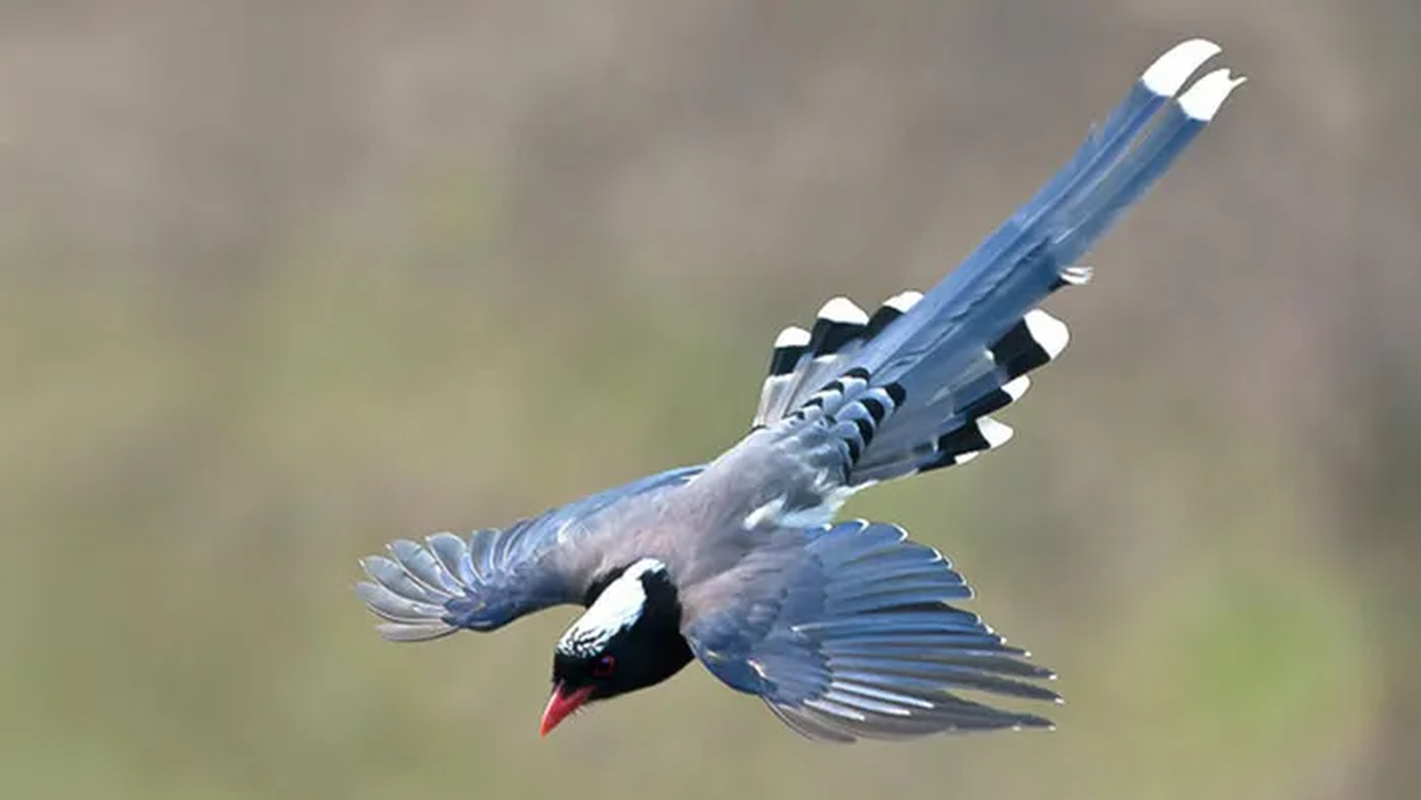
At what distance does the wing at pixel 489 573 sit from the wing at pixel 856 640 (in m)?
0.26

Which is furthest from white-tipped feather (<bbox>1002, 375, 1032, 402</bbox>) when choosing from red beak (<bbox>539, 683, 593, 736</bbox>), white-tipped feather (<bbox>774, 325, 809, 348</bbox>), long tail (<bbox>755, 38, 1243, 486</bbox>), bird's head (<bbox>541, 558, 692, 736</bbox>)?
red beak (<bbox>539, 683, 593, 736</bbox>)

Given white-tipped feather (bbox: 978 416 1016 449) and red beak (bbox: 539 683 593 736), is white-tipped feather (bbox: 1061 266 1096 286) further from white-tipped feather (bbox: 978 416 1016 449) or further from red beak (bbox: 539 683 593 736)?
red beak (bbox: 539 683 593 736)

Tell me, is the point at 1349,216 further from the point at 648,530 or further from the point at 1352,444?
the point at 648,530

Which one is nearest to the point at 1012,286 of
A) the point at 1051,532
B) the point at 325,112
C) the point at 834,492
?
the point at 834,492

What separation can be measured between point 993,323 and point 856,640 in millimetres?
571

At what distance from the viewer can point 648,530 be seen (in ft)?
10.4

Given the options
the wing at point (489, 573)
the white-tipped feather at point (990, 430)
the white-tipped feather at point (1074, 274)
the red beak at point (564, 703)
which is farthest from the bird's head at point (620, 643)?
the white-tipped feather at point (1074, 274)

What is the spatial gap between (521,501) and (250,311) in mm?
910

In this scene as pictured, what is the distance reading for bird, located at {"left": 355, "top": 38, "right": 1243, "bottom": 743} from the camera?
114 inches

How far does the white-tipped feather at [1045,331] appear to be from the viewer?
10.6 feet

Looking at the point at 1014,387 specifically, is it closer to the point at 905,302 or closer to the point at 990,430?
the point at 990,430

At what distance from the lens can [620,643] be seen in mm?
3008

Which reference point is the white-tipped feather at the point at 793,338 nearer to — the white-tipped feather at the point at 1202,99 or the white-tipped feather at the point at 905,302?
the white-tipped feather at the point at 905,302

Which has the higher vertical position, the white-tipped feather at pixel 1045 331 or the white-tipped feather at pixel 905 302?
the white-tipped feather at pixel 905 302
